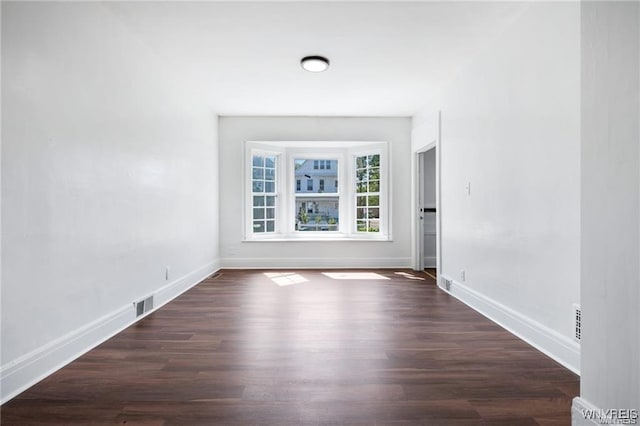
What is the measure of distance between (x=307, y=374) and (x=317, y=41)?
278cm

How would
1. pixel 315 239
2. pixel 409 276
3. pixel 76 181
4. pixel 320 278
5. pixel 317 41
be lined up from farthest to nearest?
pixel 315 239 < pixel 409 276 < pixel 320 278 < pixel 317 41 < pixel 76 181

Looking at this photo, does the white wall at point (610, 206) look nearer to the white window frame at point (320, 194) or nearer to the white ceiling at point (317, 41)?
the white ceiling at point (317, 41)

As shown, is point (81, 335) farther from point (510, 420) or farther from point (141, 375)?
point (510, 420)

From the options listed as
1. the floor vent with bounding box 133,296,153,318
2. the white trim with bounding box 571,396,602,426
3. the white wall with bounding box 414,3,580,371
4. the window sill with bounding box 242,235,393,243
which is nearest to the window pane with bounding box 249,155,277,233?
the window sill with bounding box 242,235,393,243

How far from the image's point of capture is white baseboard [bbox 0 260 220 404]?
5.98ft

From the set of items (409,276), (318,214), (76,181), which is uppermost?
(76,181)

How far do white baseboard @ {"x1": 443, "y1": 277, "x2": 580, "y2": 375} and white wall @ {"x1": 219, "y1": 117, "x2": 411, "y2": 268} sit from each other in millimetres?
2292

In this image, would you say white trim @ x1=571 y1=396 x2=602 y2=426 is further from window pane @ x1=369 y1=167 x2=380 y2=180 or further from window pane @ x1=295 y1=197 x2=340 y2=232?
window pane @ x1=295 y1=197 x2=340 y2=232

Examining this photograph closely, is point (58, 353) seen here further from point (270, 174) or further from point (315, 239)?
point (270, 174)

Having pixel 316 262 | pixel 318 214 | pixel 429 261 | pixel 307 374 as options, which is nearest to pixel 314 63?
pixel 307 374

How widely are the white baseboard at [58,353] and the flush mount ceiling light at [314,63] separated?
9.19ft

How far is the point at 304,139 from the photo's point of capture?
19.1ft

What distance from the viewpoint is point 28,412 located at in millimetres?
1688

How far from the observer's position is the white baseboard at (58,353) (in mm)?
1823
